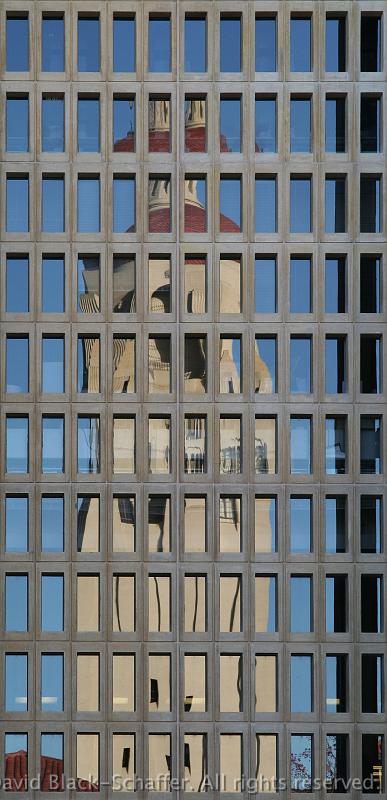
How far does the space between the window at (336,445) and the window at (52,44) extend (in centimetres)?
1235

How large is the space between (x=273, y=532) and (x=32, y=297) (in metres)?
9.13

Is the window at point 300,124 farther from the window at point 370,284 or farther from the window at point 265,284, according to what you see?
the window at point 370,284

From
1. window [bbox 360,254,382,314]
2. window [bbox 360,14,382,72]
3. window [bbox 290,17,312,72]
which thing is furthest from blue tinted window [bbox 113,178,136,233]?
window [bbox 360,14,382,72]

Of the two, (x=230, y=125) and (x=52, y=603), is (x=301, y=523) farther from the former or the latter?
(x=230, y=125)

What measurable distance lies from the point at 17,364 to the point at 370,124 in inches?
465

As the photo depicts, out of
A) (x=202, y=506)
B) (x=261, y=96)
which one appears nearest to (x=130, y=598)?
(x=202, y=506)

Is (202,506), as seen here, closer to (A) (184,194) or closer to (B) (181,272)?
(B) (181,272)

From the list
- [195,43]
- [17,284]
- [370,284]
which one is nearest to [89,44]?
[195,43]

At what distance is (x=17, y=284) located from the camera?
2683 cm

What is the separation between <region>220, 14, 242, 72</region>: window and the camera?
27.0 m

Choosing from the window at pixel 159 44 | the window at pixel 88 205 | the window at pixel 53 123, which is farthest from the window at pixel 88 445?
the window at pixel 159 44

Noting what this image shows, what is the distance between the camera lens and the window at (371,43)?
27.0 metres

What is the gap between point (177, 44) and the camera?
87.7 ft

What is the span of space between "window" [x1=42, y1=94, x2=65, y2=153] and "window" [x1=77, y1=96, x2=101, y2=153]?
0.49m
